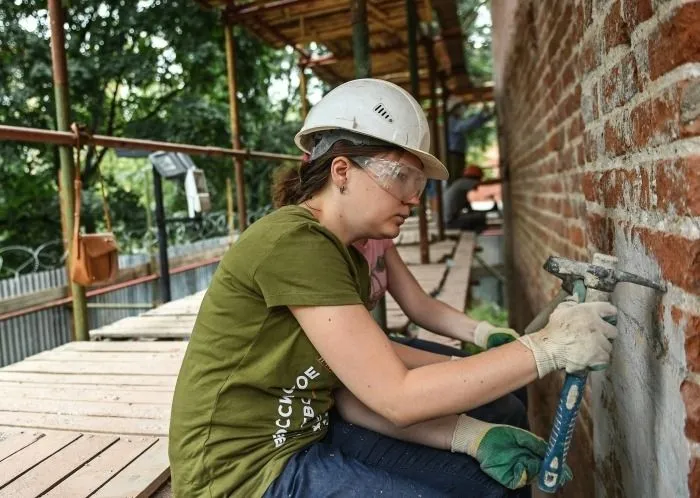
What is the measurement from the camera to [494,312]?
31.0 feet

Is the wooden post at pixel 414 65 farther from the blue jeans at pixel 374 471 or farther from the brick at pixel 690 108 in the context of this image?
the brick at pixel 690 108

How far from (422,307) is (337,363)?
3.83ft

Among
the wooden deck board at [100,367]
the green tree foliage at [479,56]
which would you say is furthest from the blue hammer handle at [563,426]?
the green tree foliage at [479,56]

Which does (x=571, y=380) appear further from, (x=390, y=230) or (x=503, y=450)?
(x=390, y=230)

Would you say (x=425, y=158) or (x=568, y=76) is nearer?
(x=425, y=158)

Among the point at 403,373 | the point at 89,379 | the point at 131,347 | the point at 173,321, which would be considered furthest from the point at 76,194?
the point at 403,373

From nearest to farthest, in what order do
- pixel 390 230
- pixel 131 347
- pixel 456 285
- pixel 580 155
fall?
pixel 390 230 → pixel 580 155 → pixel 131 347 → pixel 456 285

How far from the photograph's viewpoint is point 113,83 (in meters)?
11.8

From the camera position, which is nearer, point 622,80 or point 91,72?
point 622,80

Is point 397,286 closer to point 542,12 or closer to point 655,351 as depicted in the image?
point 655,351

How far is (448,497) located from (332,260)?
27.2 inches

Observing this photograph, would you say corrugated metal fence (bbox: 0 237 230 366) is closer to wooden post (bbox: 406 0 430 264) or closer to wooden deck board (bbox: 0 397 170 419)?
wooden post (bbox: 406 0 430 264)

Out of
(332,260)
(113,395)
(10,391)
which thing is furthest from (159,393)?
(332,260)

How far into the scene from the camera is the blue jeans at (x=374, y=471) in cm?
158
